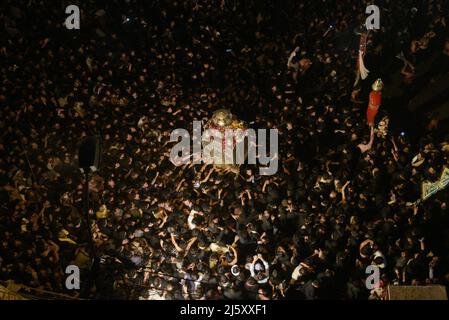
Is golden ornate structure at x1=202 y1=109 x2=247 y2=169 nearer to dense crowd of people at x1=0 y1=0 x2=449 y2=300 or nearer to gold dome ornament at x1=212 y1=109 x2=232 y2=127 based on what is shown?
gold dome ornament at x1=212 y1=109 x2=232 y2=127

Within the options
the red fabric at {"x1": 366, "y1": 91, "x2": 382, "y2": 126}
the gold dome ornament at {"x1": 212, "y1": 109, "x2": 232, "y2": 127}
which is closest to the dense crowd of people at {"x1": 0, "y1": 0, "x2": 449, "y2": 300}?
the red fabric at {"x1": 366, "y1": 91, "x2": 382, "y2": 126}

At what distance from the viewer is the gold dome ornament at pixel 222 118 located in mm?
6887

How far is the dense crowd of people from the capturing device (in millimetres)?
5164

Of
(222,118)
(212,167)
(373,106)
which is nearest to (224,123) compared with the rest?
(222,118)

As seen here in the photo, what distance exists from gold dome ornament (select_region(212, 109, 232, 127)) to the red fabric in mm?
2040

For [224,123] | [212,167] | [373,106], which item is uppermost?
[373,106]

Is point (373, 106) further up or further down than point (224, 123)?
further up

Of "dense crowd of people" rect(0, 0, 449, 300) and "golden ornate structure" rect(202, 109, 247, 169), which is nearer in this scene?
"dense crowd of people" rect(0, 0, 449, 300)

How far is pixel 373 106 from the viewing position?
654cm

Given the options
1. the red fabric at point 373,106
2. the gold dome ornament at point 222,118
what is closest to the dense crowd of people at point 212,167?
the red fabric at point 373,106

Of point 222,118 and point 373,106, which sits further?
point 222,118

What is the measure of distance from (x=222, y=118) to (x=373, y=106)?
220 cm

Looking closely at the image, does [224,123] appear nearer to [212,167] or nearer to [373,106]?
[212,167]

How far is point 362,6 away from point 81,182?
20.2ft
